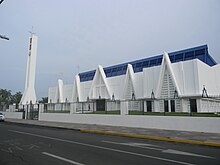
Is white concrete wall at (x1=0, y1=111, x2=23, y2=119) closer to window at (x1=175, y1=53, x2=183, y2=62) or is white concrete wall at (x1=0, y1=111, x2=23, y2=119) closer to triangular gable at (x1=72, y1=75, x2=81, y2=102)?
triangular gable at (x1=72, y1=75, x2=81, y2=102)

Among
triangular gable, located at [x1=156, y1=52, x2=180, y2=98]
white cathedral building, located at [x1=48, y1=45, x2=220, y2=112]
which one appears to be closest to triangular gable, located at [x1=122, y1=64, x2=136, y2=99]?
white cathedral building, located at [x1=48, y1=45, x2=220, y2=112]

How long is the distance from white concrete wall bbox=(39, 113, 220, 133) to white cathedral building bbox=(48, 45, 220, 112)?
1.37 metres

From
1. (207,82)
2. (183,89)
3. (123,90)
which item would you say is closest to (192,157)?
(183,89)

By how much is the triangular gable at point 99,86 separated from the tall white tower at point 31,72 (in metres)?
13.7

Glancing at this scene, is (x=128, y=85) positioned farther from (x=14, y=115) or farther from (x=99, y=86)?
Result: (x=14, y=115)

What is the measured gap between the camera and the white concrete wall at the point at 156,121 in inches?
518

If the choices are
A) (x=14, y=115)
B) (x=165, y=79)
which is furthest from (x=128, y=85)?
(x=14, y=115)

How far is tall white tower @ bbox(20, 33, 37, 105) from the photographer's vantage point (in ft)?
144

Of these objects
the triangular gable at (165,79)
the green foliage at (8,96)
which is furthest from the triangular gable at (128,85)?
the green foliage at (8,96)

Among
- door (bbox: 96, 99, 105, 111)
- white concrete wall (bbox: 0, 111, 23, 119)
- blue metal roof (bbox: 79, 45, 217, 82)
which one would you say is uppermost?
blue metal roof (bbox: 79, 45, 217, 82)

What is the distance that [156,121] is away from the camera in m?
15.7

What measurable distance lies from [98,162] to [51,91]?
5577cm

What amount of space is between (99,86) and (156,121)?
29936mm

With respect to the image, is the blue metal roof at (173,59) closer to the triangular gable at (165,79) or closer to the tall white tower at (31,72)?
the triangular gable at (165,79)
